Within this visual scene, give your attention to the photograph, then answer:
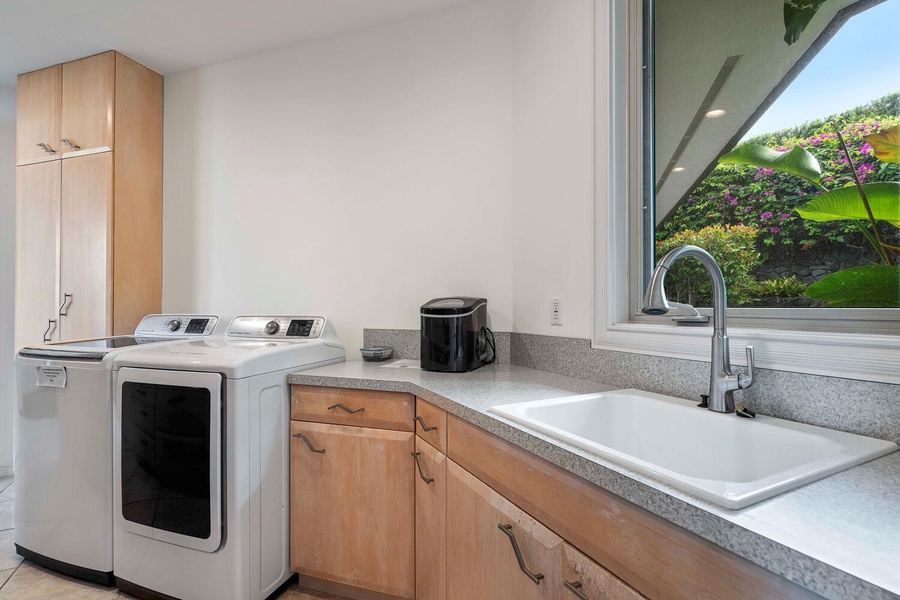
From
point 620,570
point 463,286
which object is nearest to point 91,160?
point 463,286

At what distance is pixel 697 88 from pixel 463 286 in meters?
1.14

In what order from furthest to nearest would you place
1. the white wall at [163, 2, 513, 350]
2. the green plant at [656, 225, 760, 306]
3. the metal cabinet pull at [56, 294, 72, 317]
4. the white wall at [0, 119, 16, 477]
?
the white wall at [0, 119, 16, 477], the metal cabinet pull at [56, 294, 72, 317], the white wall at [163, 2, 513, 350], the green plant at [656, 225, 760, 306]

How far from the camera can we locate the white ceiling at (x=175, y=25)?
2.02m

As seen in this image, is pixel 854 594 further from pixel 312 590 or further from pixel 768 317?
pixel 312 590

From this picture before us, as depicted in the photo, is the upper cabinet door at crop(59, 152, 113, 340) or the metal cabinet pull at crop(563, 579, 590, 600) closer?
the metal cabinet pull at crop(563, 579, 590, 600)

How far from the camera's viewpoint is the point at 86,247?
2373 mm

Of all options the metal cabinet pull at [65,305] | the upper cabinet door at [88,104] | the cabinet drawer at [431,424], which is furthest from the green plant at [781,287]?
the metal cabinet pull at [65,305]

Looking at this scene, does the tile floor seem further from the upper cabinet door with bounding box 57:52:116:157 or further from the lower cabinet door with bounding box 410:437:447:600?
the upper cabinet door with bounding box 57:52:116:157

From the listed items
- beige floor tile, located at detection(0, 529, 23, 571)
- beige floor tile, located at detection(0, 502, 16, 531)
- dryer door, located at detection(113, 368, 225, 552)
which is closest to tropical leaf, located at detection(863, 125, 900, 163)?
dryer door, located at detection(113, 368, 225, 552)

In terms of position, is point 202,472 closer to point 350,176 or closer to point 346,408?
point 346,408

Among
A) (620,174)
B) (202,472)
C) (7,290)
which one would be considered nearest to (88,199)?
(7,290)

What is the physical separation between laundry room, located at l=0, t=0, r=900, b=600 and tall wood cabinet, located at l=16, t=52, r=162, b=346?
0.06ft

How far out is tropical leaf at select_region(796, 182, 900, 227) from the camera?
0.87 m

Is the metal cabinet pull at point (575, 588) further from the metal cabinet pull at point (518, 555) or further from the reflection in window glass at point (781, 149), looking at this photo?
the reflection in window glass at point (781, 149)
